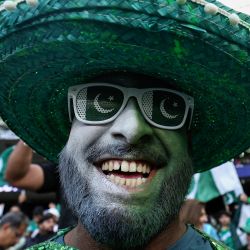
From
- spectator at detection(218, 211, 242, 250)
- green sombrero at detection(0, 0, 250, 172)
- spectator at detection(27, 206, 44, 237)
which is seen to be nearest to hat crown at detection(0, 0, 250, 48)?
green sombrero at detection(0, 0, 250, 172)

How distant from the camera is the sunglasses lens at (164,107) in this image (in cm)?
176

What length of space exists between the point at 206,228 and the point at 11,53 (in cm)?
580

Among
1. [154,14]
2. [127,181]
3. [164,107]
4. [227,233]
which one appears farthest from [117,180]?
[227,233]

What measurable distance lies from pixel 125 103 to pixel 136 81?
0.29 feet

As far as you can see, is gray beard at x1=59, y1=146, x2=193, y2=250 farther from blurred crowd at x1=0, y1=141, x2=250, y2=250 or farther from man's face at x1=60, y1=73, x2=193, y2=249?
blurred crowd at x1=0, y1=141, x2=250, y2=250

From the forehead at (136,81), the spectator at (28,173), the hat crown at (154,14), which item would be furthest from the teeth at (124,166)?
the spectator at (28,173)

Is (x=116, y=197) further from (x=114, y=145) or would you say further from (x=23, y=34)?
(x=23, y=34)

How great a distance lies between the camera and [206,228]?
7113 mm

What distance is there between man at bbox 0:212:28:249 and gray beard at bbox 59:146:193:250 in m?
4.35

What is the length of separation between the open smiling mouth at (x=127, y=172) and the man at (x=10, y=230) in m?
4.51

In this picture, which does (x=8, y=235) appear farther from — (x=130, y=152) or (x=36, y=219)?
(x=130, y=152)

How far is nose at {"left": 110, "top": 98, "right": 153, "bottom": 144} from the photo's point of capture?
1655mm

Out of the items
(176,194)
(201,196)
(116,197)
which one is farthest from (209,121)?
(201,196)

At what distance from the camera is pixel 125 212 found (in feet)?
5.37
